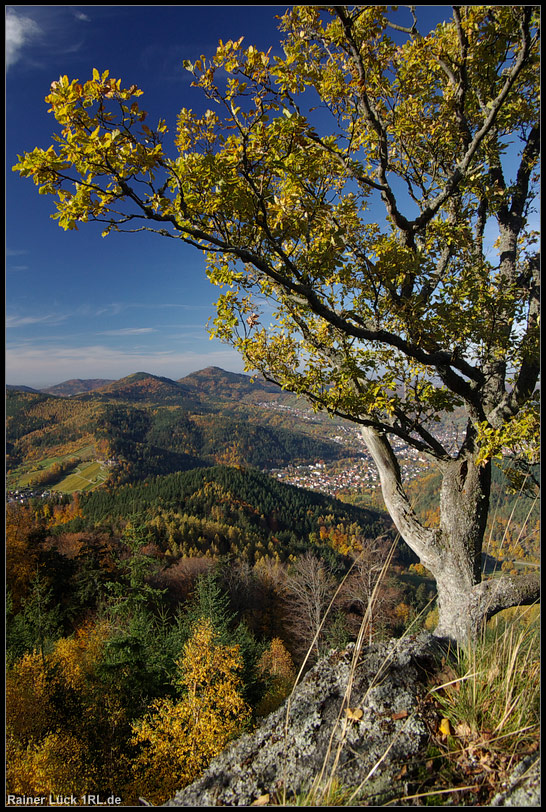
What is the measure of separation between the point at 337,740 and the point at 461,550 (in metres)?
3.17

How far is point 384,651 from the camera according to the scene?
3.26m

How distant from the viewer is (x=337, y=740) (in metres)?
2.54

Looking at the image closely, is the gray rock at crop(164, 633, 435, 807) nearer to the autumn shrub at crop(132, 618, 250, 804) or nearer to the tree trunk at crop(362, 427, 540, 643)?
the tree trunk at crop(362, 427, 540, 643)

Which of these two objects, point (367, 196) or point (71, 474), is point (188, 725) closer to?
point (367, 196)

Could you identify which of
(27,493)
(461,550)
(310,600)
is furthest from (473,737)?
(27,493)

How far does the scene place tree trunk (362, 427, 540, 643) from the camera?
161 inches

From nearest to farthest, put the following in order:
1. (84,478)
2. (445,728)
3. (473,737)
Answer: (473,737)
(445,728)
(84,478)

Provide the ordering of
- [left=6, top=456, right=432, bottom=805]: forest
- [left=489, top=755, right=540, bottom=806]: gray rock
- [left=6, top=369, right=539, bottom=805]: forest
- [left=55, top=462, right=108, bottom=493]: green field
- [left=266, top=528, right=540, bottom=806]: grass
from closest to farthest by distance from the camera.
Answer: [left=489, top=755, right=540, bottom=806]: gray rock
[left=266, top=528, right=540, bottom=806]: grass
[left=6, top=369, right=539, bottom=805]: forest
[left=6, top=456, right=432, bottom=805]: forest
[left=55, top=462, right=108, bottom=493]: green field

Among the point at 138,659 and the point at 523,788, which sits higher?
the point at 523,788

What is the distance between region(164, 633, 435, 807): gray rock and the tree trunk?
1.43m

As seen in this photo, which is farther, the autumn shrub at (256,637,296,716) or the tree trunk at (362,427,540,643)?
the autumn shrub at (256,637,296,716)

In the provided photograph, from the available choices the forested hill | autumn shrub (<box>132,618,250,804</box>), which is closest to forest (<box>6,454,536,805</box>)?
autumn shrub (<box>132,618,250,804</box>)

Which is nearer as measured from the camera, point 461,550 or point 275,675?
point 461,550

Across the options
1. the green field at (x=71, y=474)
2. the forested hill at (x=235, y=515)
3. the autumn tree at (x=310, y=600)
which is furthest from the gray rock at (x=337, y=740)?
the green field at (x=71, y=474)
